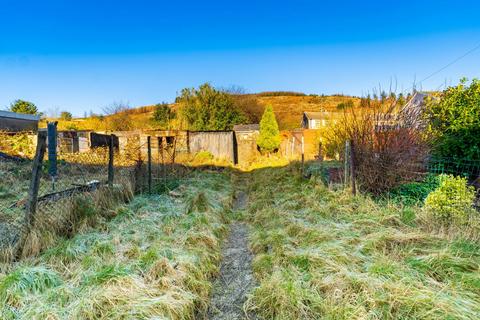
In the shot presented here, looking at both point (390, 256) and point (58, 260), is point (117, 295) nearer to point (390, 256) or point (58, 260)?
point (58, 260)

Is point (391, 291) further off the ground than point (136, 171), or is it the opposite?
point (136, 171)

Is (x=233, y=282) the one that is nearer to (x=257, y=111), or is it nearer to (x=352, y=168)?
(x=352, y=168)

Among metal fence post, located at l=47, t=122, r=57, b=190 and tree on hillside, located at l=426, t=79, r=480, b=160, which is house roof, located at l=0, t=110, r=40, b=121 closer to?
metal fence post, located at l=47, t=122, r=57, b=190

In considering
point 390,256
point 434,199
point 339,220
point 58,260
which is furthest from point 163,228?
point 434,199

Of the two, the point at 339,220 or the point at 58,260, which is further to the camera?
the point at 339,220

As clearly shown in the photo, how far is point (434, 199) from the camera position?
428 centimetres

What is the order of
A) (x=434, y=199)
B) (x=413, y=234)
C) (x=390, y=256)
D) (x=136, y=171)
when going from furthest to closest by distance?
(x=136, y=171), (x=434, y=199), (x=413, y=234), (x=390, y=256)

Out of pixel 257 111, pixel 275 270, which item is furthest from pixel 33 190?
pixel 257 111

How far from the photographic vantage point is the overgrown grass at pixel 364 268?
227cm

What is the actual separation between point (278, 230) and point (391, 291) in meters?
2.15

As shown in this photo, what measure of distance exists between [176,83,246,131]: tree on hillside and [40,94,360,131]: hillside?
11.7 ft

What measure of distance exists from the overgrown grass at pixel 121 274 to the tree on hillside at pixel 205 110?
1642 cm

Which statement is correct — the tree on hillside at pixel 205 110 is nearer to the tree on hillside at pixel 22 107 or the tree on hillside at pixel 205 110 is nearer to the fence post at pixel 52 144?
the fence post at pixel 52 144

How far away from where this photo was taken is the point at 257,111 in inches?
1168
